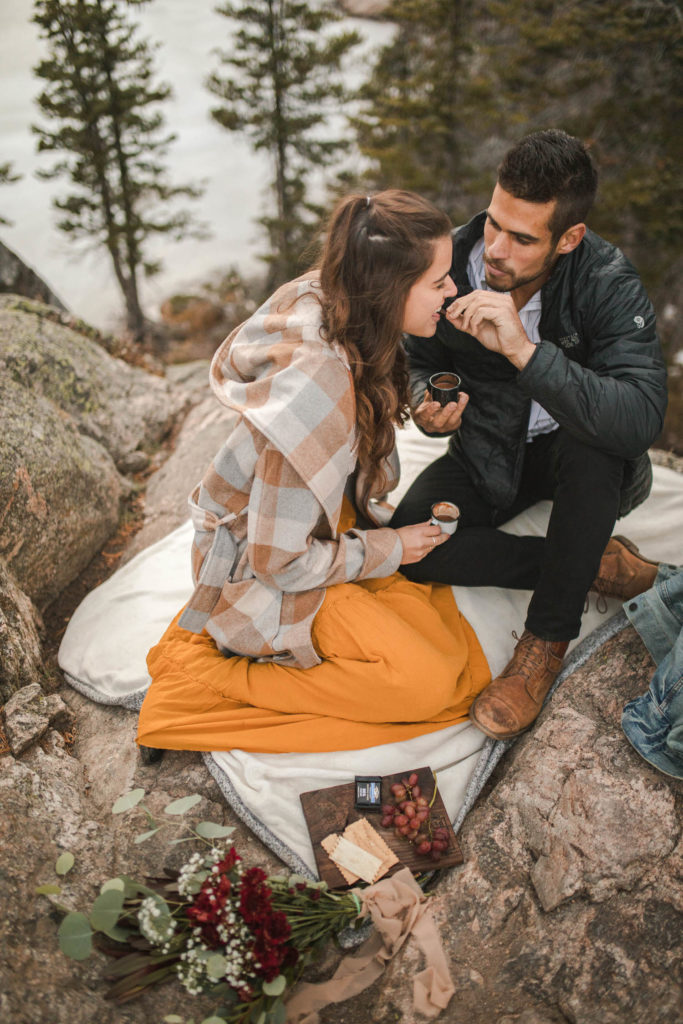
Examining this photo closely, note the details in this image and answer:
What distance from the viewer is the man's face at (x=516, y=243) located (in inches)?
95.8

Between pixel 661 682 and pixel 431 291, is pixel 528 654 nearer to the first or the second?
pixel 661 682

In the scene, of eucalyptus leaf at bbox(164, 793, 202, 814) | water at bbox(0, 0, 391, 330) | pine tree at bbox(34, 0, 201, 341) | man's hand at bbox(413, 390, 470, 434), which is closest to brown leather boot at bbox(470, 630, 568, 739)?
man's hand at bbox(413, 390, 470, 434)

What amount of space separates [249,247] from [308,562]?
12.8 metres

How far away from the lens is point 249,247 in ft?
44.7

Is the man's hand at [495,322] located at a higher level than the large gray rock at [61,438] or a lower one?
higher

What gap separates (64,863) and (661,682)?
1902 millimetres

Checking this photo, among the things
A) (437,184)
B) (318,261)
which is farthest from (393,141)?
(318,261)

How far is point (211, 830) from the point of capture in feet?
6.77

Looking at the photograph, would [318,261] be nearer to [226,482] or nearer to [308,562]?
[226,482]

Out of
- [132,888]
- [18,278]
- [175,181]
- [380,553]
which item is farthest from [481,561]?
[175,181]

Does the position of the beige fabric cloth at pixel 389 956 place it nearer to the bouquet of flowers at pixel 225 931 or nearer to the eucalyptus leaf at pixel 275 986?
the bouquet of flowers at pixel 225 931

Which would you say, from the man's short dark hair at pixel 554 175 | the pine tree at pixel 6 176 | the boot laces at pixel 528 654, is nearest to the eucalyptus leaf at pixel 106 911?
the boot laces at pixel 528 654

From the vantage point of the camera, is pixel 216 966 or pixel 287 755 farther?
pixel 287 755

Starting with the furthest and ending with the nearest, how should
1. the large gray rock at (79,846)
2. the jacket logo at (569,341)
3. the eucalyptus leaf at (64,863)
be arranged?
1. the jacket logo at (569,341)
2. the eucalyptus leaf at (64,863)
3. the large gray rock at (79,846)
